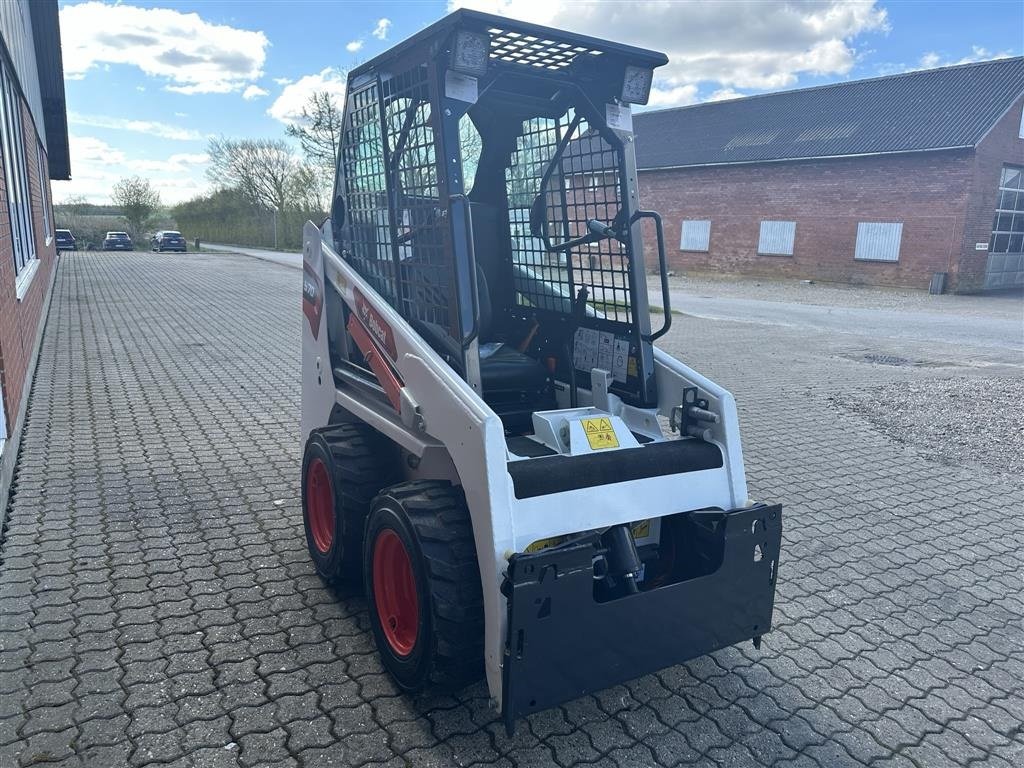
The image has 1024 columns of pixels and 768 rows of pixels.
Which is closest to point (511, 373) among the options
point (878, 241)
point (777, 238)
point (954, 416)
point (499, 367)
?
point (499, 367)

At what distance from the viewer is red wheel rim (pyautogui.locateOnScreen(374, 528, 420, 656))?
124 inches

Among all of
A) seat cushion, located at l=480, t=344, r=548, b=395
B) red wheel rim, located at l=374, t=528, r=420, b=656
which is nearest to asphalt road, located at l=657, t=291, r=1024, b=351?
seat cushion, located at l=480, t=344, r=548, b=395

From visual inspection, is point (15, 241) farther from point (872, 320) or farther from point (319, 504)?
point (872, 320)

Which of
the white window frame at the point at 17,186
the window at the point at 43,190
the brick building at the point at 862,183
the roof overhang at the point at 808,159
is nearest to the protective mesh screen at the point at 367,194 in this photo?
the white window frame at the point at 17,186

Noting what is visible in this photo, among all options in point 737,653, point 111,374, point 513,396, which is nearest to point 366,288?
point 513,396

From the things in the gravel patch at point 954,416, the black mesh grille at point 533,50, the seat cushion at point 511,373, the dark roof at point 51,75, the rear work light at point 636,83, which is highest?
the dark roof at point 51,75

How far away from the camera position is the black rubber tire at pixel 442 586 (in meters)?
2.79

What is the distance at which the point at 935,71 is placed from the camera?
90.1ft

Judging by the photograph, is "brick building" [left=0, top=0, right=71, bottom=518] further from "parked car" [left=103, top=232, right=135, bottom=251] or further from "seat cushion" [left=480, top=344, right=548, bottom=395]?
"parked car" [left=103, top=232, right=135, bottom=251]

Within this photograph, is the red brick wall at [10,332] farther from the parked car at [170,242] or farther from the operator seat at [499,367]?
the parked car at [170,242]

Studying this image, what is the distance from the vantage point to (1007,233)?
87.0 ft

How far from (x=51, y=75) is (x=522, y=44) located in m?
21.5

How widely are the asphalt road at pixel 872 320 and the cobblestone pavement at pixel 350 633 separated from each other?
9.09m

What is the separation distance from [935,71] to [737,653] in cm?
3003
